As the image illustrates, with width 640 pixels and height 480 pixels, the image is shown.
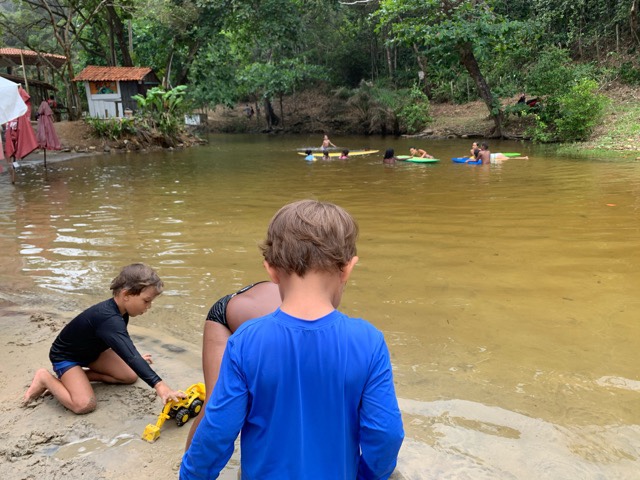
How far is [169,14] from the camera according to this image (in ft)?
71.5

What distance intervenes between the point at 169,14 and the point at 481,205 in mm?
17835

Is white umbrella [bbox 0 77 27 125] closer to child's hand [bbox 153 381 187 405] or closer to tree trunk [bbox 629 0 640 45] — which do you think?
child's hand [bbox 153 381 187 405]

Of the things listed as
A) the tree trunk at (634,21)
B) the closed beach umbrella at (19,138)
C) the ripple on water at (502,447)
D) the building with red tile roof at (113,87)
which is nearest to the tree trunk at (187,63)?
the building with red tile roof at (113,87)

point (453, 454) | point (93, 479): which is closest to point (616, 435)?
point (453, 454)

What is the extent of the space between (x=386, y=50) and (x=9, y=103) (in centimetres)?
2801

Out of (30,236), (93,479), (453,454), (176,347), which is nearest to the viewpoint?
(93,479)

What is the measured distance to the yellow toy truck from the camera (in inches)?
110

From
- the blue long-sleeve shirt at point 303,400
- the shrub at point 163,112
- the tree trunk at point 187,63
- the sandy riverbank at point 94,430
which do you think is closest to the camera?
the blue long-sleeve shirt at point 303,400

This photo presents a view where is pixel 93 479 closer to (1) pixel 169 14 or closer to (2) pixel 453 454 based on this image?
(2) pixel 453 454

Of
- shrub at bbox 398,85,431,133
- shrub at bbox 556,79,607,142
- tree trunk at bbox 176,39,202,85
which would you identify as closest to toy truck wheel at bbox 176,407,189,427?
shrub at bbox 556,79,607,142

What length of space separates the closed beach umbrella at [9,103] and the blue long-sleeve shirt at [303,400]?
891cm

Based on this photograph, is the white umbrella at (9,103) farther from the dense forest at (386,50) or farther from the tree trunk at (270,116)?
the tree trunk at (270,116)

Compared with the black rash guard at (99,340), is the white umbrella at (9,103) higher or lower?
higher

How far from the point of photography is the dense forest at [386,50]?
20016 millimetres
